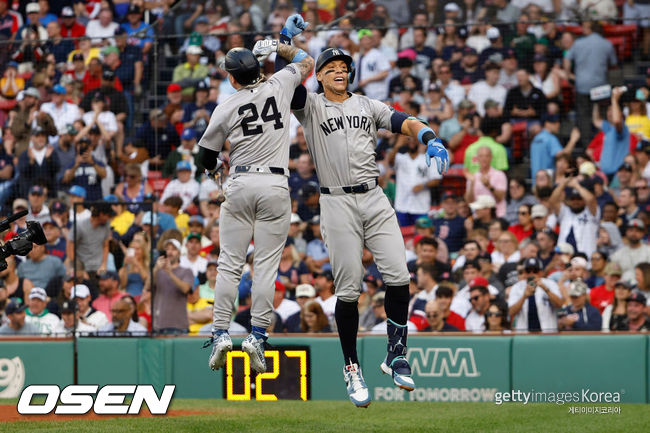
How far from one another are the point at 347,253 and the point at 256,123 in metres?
1.21

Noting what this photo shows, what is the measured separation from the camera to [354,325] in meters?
8.57

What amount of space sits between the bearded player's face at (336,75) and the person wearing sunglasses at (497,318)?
4821 mm

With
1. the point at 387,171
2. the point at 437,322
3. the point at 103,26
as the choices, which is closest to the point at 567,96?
the point at 387,171

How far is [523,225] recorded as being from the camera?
1340 cm

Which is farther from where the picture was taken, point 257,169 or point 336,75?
point 336,75

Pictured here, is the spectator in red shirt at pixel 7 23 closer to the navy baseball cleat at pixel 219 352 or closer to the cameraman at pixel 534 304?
the cameraman at pixel 534 304

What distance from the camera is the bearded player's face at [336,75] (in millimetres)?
8469

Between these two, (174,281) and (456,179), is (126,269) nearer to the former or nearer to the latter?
(174,281)

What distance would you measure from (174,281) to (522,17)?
214 inches

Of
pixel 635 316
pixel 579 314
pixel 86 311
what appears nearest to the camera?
pixel 635 316

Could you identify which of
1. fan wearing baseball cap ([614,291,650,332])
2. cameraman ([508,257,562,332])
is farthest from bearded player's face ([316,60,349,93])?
fan wearing baseball cap ([614,291,650,332])

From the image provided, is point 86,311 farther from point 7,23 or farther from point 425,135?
point 7,23

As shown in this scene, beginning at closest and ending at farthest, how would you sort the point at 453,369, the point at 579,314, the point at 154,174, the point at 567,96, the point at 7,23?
1. the point at 453,369
2. the point at 579,314
3. the point at 567,96
4. the point at 154,174
5. the point at 7,23

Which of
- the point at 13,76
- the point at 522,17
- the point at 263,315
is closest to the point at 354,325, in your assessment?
the point at 263,315
